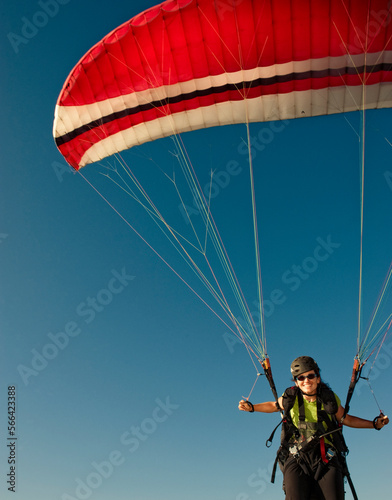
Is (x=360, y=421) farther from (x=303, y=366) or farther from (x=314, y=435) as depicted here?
(x=303, y=366)

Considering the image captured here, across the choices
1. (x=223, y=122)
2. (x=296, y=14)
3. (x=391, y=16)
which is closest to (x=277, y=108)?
(x=223, y=122)

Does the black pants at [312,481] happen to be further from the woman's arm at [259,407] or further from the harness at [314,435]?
the woman's arm at [259,407]

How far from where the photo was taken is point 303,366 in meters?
5.38

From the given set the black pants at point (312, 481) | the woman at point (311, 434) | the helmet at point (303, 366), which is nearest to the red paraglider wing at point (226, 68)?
the helmet at point (303, 366)

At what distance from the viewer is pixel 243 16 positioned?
8250mm

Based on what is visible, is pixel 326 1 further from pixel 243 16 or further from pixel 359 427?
pixel 359 427

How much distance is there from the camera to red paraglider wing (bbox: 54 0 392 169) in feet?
26.8

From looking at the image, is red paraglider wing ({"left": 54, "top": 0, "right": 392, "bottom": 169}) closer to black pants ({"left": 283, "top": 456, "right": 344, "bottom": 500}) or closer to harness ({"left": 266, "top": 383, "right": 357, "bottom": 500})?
harness ({"left": 266, "top": 383, "right": 357, "bottom": 500})

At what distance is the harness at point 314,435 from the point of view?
16.7ft

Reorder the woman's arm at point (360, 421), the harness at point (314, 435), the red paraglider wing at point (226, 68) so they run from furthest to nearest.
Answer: the red paraglider wing at point (226, 68) < the woman's arm at point (360, 421) < the harness at point (314, 435)

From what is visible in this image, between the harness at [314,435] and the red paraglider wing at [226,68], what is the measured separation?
5.50 metres

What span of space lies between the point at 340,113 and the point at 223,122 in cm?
232

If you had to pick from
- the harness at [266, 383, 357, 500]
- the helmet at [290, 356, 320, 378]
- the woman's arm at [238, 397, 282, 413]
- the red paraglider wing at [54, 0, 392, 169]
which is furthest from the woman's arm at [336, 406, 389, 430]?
the red paraglider wing at [54, 0, 392, 169]

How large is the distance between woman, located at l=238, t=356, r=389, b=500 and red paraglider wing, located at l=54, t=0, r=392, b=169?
5375mm
